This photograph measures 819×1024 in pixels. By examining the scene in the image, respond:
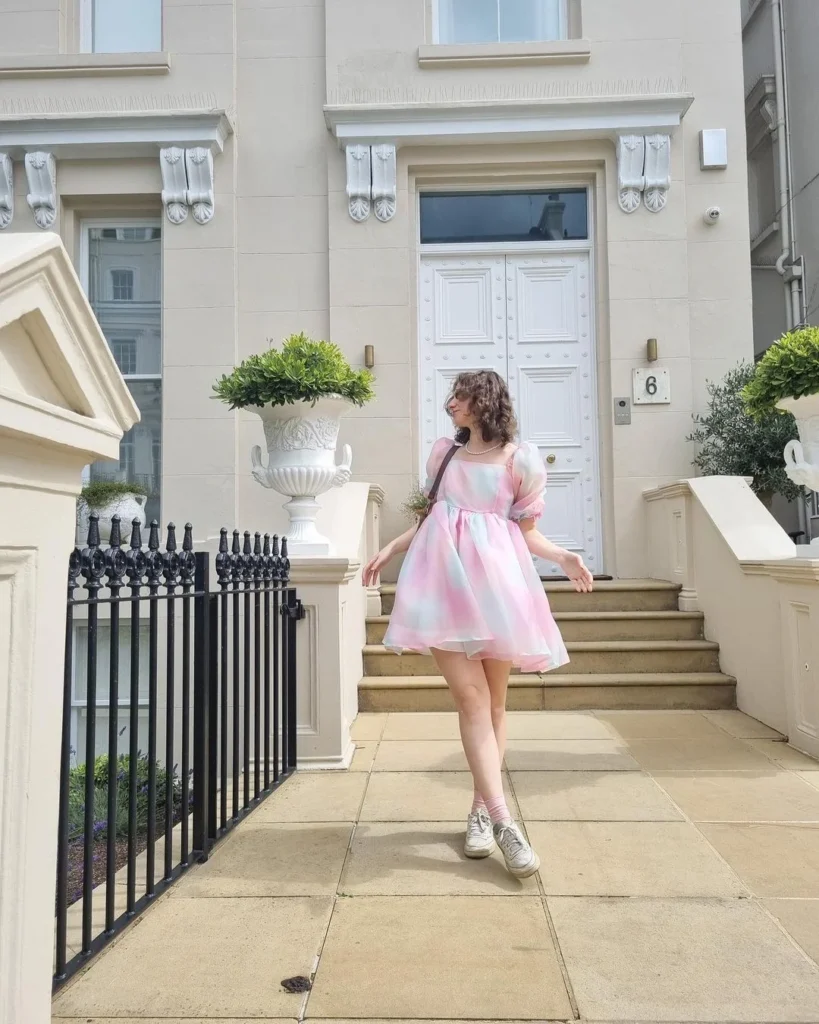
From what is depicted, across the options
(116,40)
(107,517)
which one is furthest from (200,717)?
(116,40)

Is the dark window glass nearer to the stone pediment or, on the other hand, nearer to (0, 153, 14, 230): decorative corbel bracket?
(0, 153, 14, 230): decorative corbel bracket

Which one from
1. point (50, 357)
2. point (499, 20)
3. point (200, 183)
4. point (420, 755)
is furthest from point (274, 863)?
point (499, 20)

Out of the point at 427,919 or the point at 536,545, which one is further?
the point at 536,545

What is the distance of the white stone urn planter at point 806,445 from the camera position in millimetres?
4582

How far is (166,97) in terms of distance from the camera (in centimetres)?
785

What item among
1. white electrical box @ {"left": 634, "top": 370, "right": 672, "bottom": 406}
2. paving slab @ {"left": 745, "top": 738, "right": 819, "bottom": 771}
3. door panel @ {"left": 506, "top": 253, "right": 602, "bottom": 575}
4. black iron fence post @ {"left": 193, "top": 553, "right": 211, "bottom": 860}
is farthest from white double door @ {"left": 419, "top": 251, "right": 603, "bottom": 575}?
black iron fence post @ {"left": 193, "top": 553, "right": 211, "bottom": 860}

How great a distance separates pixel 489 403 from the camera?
306 cm

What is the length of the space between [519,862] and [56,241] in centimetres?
232

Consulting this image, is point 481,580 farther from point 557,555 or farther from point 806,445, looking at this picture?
point 806,445

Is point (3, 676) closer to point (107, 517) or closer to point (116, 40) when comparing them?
point (107, 517)

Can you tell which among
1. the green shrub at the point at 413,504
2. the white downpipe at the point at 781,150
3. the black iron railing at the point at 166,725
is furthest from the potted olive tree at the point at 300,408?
the white downpipe at the point at 781,150

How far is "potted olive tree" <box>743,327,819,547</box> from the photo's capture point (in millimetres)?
4430

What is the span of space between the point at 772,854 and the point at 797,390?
2.50 metres

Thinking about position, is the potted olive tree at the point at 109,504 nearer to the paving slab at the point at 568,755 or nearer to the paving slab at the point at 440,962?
the paving slab at the point at 568,755
